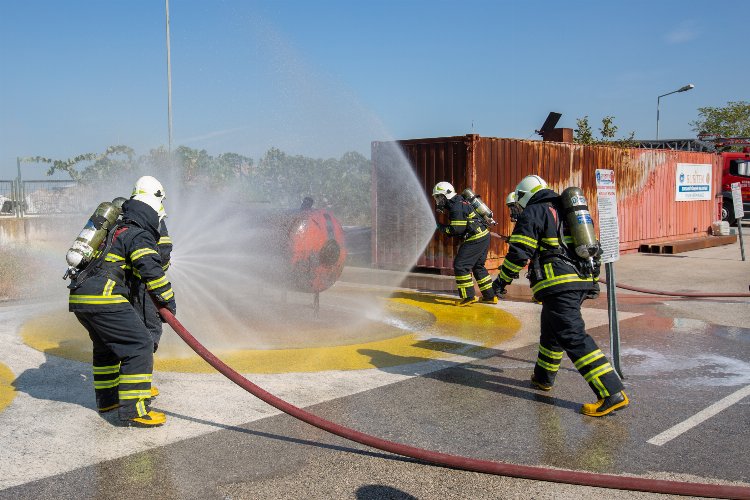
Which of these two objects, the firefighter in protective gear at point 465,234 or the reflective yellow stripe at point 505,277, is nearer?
the reflective yellow stripe at point 505,277

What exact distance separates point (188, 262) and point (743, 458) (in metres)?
7.06

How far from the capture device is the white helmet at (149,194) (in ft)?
16.9

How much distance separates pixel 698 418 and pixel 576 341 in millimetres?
1002

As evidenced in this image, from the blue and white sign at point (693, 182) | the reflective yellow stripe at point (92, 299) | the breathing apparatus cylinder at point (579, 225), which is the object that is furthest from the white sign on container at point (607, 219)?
the blue and white sign at point (693, 182)

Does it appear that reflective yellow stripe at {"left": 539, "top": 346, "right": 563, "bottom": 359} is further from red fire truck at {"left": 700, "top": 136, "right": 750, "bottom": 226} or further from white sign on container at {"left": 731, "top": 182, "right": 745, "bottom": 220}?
red fire truck at {"left": 700, "top": 136, "right": 750, "bottom": 226}

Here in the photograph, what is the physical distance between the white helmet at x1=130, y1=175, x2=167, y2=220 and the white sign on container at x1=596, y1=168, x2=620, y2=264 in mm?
3553

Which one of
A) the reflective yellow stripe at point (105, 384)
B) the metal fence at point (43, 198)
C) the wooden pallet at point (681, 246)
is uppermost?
the metal fence at point (43, 198)

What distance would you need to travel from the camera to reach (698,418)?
478cm

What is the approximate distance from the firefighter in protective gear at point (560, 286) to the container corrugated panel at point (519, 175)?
701cm

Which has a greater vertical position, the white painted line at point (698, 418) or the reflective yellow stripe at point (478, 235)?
the reflective yellow stripe at point (478, 235)

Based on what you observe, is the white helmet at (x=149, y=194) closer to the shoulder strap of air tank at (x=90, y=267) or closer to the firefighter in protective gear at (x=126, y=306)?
the firefighter in protective gear at (x=126, y=306)

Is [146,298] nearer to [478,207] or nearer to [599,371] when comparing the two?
[599,371]

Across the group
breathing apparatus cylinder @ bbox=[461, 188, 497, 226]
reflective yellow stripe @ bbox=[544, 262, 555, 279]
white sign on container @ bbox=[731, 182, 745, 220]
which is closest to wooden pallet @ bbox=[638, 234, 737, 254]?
white sign on container @ bbox=[731, 182, 745, 220]

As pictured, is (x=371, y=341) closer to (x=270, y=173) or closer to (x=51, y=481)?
(x=51, y=481)
